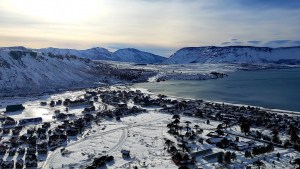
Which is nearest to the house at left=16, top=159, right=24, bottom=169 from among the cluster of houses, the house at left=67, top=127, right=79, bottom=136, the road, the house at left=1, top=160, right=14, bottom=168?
the house at left=1, top=160, right=14, bottom=168

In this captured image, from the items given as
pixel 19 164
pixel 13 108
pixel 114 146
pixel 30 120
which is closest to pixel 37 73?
pixel 13 108

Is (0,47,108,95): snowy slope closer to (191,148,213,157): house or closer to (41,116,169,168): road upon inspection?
(41,116,169,168): road

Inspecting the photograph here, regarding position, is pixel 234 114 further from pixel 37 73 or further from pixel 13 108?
pixel 37 73

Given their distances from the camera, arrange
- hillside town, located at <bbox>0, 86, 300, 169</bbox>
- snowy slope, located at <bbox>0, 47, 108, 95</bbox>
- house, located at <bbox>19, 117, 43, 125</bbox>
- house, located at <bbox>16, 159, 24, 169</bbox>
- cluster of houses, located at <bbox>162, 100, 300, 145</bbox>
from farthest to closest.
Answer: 1. snowy slope, located at <bbox>0, 47, 108, 95</bbox>
2. house, located at <bbox>19, 117, 43, 125</bbox>
3. cluster of houses, located at <bbox>162, 100, 300, 145</bbox>
4. hillside town, located at <bbox>0, 86, 300, 169</bbox>
5. house, located at <bbox>16, 159, 24, 169</bbox>

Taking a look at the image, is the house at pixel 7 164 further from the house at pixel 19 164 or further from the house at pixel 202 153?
the house at pixel 202 153

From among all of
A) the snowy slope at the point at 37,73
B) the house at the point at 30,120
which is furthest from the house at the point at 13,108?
the snowy slope at the point at 37,73

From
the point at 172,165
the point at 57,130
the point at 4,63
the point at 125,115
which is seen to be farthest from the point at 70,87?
the point at 172,165
